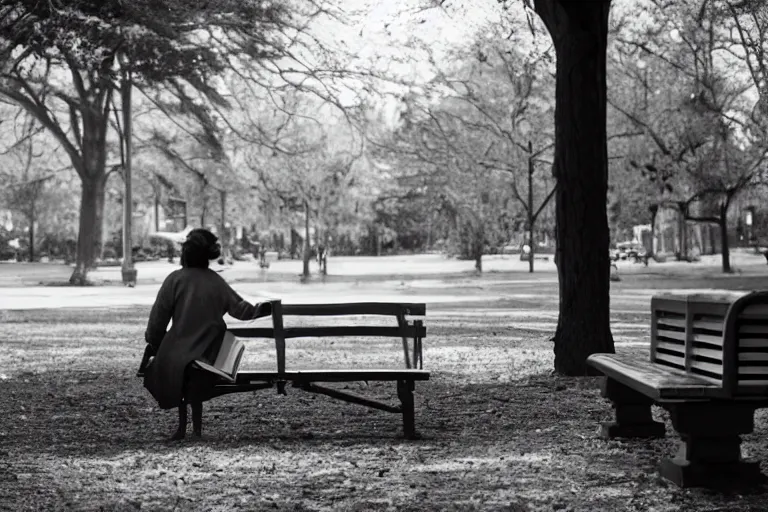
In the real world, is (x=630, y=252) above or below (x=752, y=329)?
below

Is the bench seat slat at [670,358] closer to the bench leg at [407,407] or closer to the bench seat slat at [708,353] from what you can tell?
the bench seat slat at [708,353]

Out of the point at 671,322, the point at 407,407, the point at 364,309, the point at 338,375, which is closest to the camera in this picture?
the point at 671,322

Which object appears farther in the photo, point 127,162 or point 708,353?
point 127,162

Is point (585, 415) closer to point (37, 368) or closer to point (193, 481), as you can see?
point (193, 481)

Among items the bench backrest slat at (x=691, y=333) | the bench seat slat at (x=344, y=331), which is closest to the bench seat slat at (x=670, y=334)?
the bench backrest slat at (x=691, y=333)

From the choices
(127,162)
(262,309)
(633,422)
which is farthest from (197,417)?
(127,162)

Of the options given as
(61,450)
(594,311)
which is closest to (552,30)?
(594,311)

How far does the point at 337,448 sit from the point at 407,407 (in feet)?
2.00

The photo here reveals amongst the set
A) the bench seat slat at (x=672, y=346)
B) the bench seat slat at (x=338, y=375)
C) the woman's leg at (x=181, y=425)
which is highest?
the bench seat slat at (x=672, y=346)

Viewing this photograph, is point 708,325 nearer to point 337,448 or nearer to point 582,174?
point 337,448

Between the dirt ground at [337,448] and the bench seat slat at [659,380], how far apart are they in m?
0.51

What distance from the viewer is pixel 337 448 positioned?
24.2 ft

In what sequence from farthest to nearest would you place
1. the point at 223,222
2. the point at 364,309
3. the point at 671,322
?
the point at 223,222, the point at 364,309, the point at 671,322

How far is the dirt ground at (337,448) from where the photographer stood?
18.9 feet
